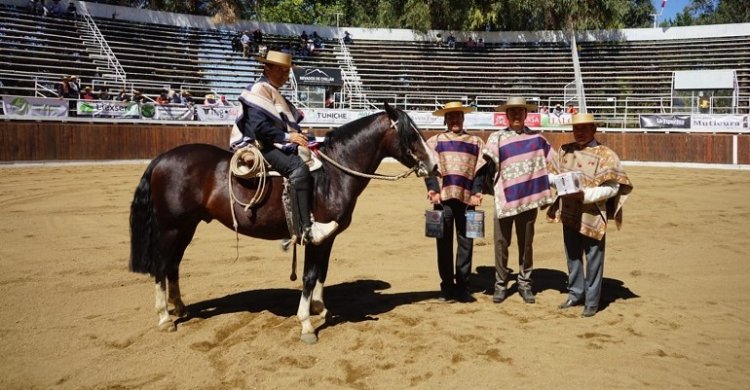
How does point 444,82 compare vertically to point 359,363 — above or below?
above

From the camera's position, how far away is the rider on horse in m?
4.52

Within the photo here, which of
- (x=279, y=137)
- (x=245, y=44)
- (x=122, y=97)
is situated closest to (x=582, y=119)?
(x=279, y=137)

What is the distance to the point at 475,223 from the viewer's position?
5352mm

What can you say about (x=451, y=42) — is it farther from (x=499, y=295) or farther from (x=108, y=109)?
(x=499, y=295)

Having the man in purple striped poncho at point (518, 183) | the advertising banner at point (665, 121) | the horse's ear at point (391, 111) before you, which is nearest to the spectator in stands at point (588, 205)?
the man in purple striped poncho at point (518, 183)

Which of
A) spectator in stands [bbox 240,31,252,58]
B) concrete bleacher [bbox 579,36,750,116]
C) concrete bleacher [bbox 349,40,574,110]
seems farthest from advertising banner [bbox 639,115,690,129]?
spectator in stands [bbox 240,31,252,58]

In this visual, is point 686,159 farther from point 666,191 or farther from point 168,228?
point 168,228

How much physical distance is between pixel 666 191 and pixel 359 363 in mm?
12361

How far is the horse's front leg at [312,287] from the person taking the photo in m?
4.59

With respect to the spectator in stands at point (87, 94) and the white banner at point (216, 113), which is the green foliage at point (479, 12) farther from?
the spectator in stands at point (87, 94)

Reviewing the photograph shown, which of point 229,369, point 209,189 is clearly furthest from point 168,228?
point 229,369

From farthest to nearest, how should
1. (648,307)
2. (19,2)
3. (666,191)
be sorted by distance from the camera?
(19,2) → (666,191) → (648,307)

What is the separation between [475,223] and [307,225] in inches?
66.3

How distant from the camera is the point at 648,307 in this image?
5.33 m
